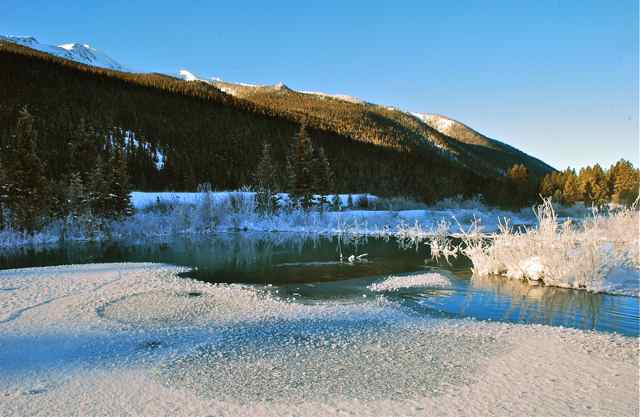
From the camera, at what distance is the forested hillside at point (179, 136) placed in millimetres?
71375

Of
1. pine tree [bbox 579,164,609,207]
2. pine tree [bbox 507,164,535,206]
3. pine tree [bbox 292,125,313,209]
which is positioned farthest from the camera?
pine tree [bbox 579,164,609,207]

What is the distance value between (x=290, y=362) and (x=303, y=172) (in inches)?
1554

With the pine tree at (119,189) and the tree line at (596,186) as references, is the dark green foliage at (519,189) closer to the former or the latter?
the tree line at (596,186)

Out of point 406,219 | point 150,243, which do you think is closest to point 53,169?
point 150,243

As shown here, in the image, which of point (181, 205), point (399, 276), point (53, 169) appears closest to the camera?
point (399, 276)

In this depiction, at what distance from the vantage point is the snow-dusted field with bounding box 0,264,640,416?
523cm

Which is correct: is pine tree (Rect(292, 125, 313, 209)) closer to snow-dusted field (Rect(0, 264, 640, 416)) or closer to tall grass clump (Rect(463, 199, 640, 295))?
tall grass clump (Rect(463, 199, 640, 295))

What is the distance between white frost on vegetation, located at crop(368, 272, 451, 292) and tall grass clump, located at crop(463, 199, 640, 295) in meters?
1.98

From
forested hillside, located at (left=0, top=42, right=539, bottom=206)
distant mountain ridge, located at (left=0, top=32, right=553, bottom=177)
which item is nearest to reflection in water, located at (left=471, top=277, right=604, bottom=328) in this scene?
forested hillside, located at (left=0, top=42, right=539, bottom=206)

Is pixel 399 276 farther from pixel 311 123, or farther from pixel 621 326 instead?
pixel 311 123

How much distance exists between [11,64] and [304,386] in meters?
102

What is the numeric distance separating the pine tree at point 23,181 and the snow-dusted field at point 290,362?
21.8 m

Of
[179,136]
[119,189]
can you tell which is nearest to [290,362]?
[119,189]

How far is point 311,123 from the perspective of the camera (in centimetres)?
10562
